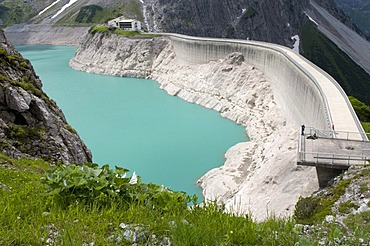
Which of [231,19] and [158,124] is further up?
[231,19]

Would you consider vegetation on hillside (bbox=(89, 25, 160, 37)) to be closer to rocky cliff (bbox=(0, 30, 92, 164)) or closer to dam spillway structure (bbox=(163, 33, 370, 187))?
dam spillway structure (bbox=(163, 33, 370, 187))

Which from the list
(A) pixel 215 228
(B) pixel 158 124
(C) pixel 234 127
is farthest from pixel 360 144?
(B) pixel 158 124

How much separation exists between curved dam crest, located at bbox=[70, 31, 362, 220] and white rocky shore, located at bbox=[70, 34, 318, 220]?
0.06 meters

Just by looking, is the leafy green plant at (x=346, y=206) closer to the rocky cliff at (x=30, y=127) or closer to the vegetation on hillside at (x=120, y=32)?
the rocky cliff at (x=30, y=127)

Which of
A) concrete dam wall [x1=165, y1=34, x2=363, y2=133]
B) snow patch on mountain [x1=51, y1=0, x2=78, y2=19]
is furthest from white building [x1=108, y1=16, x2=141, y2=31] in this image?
snow patch on mountain [x1=51, y1=0, x2=78, y2=19]

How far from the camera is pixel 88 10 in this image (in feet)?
420

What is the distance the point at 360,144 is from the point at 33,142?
42.6ft

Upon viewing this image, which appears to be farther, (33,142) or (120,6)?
(120,6)

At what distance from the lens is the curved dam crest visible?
1861cm

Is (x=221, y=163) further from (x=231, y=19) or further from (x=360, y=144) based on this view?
(x=231, y=19)

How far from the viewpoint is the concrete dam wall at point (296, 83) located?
2138 cm

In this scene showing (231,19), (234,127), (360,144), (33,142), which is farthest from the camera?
(231,19)

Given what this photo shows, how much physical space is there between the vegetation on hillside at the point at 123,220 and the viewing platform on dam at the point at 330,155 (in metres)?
8.89

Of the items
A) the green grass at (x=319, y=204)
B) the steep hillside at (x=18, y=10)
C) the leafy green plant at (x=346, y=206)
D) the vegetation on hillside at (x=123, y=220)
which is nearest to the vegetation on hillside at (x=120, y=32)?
the green grass at (x=319, y=204)
